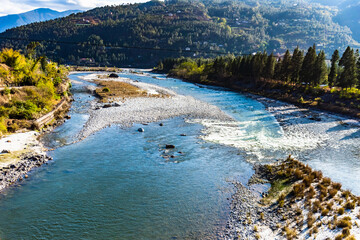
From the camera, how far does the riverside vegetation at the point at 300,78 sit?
5894 cm

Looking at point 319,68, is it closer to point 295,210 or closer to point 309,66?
point 309,66

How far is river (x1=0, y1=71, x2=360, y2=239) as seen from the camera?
48.8 feet

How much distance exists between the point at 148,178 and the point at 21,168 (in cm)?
1172

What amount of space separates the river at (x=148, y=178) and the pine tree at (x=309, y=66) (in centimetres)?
3750

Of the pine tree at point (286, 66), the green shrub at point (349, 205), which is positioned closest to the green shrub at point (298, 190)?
the green shrub at point (349, 205)

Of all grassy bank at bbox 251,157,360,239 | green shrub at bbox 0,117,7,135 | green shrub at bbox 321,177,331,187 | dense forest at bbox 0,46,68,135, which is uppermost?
dense forest at bbox 0,46,68,135

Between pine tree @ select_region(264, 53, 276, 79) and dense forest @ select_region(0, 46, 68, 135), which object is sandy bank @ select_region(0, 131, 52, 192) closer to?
dense forest @ select_region(0, 46, 68, 135)

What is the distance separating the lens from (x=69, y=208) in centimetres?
1636

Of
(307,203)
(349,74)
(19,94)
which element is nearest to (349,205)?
(307,203)

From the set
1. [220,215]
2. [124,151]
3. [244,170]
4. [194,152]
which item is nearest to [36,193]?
[124,151]

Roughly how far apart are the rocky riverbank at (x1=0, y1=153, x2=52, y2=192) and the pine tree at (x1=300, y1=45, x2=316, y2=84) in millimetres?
73750

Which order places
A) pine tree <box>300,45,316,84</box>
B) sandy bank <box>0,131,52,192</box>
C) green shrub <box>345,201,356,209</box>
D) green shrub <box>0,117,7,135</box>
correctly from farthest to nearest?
1. pine tree <box>300,45,316,84</box>
2. green shrub <box>0,117,7,135</box>
3. sandy bank <box>0,131,52,192</box>
4. green shrub <box>345,201,356,209</box>

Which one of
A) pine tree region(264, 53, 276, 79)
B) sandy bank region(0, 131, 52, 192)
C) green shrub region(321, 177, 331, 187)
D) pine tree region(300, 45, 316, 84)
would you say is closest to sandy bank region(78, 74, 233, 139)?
sandy bank region(0, 131, 52, 192)

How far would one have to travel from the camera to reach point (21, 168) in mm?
20672
